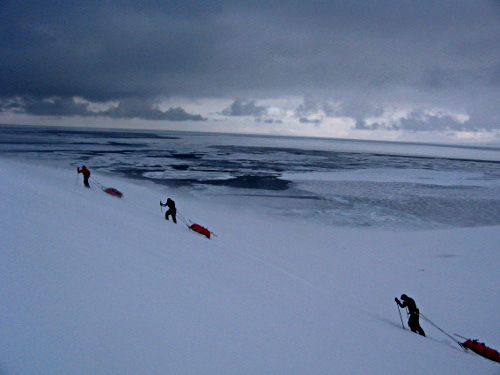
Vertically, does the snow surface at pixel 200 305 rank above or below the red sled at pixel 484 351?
above

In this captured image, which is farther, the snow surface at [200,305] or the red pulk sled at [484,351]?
the red pulk sled at [484,351]

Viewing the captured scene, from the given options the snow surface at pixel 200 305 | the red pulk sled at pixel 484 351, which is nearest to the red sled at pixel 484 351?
the red pulk sled at pixel 484 351

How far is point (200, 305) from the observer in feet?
10.9

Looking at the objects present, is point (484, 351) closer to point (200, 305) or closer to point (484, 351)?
point (484, 351)

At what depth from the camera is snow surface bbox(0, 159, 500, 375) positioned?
7.16 feet

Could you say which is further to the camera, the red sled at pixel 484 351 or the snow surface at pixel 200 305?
the red sled at pixel 484 351

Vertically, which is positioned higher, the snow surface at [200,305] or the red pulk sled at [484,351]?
the snow surface at [200,305]

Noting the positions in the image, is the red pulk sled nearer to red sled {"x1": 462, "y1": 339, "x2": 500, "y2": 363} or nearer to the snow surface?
red sled {"x1": 462, "y1": 339, "x2": 500, "y2": 363}

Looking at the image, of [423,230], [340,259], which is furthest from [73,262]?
[423,230]

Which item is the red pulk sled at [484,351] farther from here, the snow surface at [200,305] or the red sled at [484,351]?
the snow surface at [200,305]

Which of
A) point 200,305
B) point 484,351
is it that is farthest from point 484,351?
point 200,305

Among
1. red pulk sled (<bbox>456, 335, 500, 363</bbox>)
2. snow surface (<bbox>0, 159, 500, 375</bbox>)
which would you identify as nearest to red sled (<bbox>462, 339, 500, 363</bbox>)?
→ red pulk sled (<bbox>456, 335, 500, 363</bbox>)

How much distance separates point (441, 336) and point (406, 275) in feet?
8.24

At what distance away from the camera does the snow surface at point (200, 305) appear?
7.16 ft
